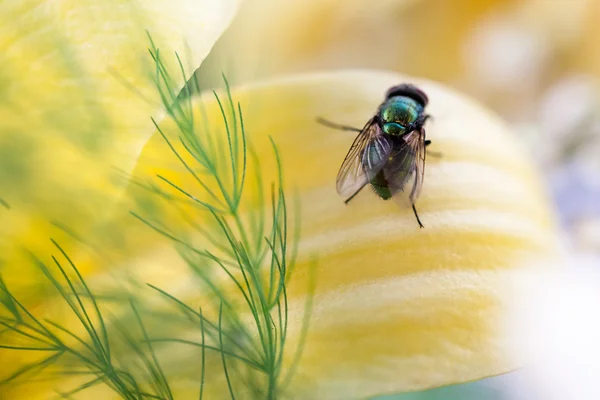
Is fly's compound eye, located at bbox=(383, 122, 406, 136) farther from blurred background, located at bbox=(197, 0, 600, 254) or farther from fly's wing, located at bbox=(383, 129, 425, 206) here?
blurred background, located at bbox=(197, 0, 600, 254)

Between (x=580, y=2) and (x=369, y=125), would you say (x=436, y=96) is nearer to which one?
(x=369, y=125)

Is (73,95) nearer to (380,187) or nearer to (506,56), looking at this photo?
(380,187)

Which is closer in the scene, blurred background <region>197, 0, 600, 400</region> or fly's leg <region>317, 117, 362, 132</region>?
fly's leg <region>317, 117, 362, 132</region>

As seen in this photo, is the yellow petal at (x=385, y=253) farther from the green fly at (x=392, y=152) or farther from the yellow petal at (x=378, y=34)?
the yellow petal at (x=378, y=34)

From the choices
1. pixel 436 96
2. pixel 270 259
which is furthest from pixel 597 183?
pixel 270 259

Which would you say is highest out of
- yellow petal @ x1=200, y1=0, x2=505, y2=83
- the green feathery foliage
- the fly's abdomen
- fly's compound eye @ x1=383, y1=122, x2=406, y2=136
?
yellow petal @ x1=200, y1=0, x2=505, y2=83

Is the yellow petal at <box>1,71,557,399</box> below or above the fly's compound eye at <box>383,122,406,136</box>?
below

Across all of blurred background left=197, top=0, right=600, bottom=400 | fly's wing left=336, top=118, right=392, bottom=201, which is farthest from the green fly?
blurred background left=197, top=0, right=600, bottom=400
